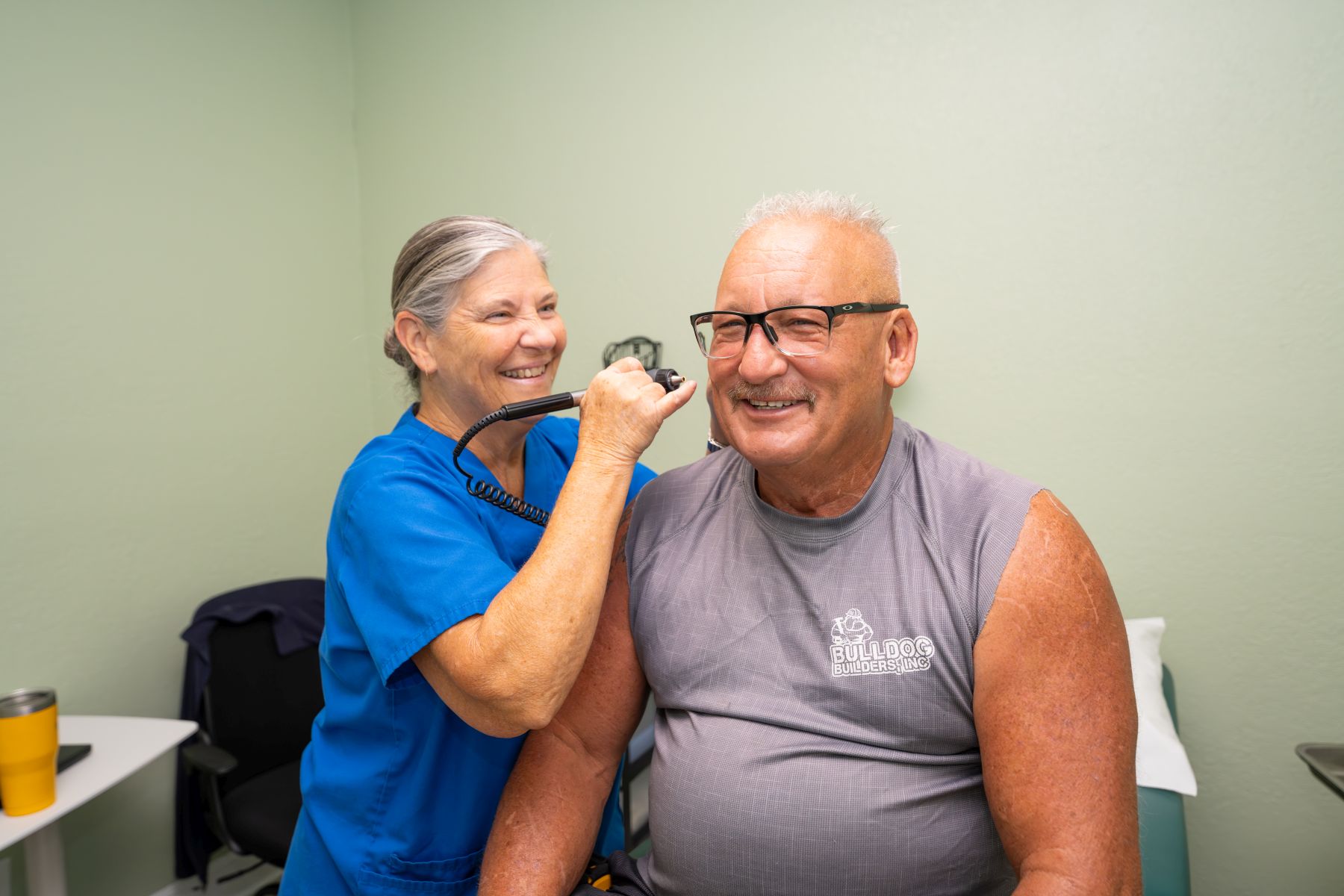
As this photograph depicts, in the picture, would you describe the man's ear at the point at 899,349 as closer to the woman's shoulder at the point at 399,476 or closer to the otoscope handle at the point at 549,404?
the otoscope handle at the point at 549,404

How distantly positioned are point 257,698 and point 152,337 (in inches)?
42.6

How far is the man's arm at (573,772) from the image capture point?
1105mm

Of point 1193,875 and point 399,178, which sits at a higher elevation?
point 399,178

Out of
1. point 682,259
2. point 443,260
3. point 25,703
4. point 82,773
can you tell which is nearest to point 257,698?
point 82,773

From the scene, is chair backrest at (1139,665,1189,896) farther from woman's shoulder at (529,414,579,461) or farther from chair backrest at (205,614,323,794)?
chair backrest at (205,614,323,794)

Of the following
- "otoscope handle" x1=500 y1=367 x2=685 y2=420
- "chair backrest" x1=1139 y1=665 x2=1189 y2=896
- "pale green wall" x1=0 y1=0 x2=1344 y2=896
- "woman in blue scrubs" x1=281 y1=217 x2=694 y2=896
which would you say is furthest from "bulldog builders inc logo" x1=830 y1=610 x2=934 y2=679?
"pale green wall" x1=0 y1=0 x2=1344 y2=896

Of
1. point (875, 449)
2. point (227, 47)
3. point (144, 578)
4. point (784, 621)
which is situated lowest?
point (144, 578)

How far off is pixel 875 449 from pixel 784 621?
276mm

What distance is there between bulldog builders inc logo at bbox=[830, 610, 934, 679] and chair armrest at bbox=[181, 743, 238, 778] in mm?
1721

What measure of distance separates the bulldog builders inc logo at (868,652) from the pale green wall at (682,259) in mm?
1098

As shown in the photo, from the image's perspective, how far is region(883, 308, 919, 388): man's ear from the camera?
114cm

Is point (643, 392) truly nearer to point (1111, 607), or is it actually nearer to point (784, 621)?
point (784, 621)

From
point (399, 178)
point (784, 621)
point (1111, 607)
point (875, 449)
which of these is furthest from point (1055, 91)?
point (399, 178)

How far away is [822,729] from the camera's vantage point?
1009 millimetres
